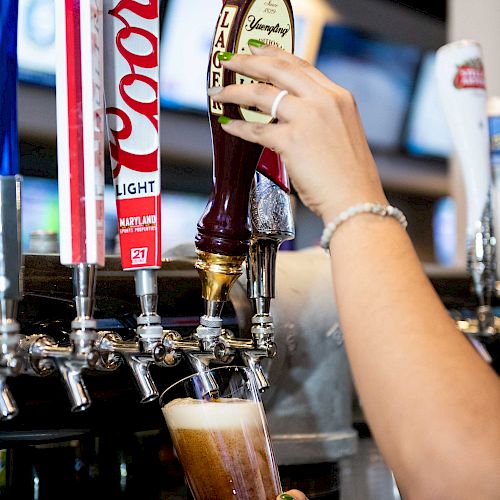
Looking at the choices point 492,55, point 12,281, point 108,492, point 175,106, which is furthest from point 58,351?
point 492,55

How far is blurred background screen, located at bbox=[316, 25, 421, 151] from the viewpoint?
3.22 metres

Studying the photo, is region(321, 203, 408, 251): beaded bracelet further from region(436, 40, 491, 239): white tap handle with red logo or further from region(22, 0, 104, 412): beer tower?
region(436, 40, 491, 239): white tap handle with red logo

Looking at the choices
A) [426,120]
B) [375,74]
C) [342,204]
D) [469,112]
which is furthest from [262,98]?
[426,120]

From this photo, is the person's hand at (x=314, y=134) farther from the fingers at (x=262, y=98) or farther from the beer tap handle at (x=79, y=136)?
the beer tap handle at (x=79, y=136)

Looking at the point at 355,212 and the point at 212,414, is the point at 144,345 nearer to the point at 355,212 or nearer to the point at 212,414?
the point at 212,414

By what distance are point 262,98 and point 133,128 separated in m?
0.13

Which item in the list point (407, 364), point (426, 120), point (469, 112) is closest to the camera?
point (407, 364)

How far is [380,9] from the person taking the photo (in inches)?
131

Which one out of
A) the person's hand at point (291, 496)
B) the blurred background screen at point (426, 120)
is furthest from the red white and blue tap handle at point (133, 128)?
the blurred background screen at point (426, 120)

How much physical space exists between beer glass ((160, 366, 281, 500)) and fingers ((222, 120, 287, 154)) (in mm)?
230

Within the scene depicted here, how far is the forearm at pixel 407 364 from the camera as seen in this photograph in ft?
2.19

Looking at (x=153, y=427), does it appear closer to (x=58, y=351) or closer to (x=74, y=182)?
(x=58, y=351)

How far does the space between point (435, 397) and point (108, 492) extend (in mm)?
459

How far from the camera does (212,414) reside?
0.80 metres
